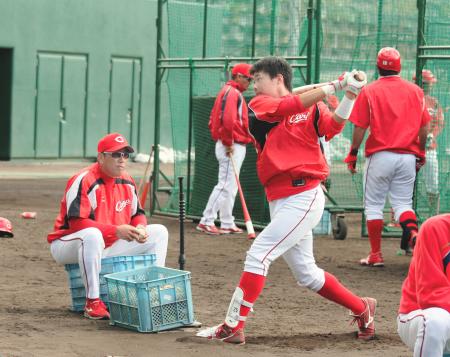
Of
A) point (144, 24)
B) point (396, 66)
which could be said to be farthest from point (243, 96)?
point (144, 24)

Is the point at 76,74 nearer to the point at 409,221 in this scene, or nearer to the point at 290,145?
the point at 409,221

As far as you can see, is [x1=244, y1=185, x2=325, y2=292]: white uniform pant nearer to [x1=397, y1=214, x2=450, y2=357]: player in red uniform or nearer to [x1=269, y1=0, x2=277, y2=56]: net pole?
[x1=397, y1=214, x2=450, y2=357]: player in red uniform

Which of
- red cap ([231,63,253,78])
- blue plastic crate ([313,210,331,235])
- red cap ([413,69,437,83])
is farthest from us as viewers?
blue plastic crate ([313,210,331,235])

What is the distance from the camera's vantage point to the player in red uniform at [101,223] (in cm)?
795

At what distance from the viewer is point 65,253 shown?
815cm

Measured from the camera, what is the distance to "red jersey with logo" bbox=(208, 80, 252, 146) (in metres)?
13.2

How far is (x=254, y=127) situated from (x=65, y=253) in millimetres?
1859

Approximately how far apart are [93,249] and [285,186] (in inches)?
62.2

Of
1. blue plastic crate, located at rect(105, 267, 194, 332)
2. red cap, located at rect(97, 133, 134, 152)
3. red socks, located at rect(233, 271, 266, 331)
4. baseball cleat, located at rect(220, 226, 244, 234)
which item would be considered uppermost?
red cap, located at rect(97, 133, 134, 152)

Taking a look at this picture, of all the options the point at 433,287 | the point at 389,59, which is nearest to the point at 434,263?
the point at 433,287

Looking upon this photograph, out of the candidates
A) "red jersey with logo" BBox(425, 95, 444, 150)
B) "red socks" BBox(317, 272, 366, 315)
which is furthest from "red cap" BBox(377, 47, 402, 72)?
"red socks" BBox(317, 272, 366, 315)

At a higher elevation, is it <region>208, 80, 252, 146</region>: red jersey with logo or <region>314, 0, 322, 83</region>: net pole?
<region>314, 0, 322, 83</region>: net pole

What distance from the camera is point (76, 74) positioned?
25.9 meters

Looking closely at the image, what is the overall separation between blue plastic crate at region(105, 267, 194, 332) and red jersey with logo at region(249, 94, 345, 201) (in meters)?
0.98
